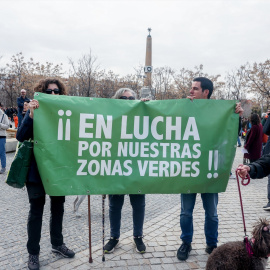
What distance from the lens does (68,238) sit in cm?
380

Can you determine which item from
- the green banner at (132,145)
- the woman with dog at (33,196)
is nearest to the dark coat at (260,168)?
the green banner at (132,145)

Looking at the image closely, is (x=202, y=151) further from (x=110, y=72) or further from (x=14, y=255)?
(x=110, y=72)

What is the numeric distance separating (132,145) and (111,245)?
1359mm

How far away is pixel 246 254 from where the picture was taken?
7.82 ft

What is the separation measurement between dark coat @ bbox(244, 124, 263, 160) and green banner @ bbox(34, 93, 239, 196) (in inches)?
218

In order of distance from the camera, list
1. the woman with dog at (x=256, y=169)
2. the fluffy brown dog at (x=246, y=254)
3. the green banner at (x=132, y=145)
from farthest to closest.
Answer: the green banner at (x=132, y=145)
the woman with dog at (x=256, y=169)
the fluffy brown dog at (x=246, y=254)

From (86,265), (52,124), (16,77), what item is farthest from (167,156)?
(16,77)

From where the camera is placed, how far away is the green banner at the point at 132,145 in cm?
290

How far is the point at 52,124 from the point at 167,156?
4.24 ft

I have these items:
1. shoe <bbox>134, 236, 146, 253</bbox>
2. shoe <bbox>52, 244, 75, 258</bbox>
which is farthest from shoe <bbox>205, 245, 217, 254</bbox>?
shoe <bbox>52, 244, 75, 258</bbox>

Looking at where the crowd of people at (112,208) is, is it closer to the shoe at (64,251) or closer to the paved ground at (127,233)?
the shoe at (64,251)

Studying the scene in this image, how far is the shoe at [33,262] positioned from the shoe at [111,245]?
2.64 ft

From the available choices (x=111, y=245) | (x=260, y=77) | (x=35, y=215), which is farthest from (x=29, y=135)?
(x=260, y=77)

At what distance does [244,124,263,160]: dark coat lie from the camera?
26.9 ft
